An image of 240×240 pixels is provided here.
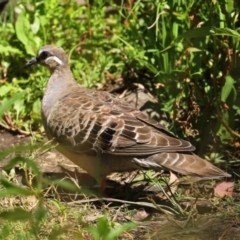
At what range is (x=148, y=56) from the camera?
6887mm

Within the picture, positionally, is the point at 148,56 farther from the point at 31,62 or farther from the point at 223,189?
the point at 223,189

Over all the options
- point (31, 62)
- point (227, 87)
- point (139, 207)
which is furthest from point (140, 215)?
point (31, 62)

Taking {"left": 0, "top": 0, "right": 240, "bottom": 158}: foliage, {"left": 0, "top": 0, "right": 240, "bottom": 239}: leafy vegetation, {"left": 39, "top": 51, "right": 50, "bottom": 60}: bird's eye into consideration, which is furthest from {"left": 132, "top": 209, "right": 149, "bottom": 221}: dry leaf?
{"left": 39, "top": 51, "right": 50, "bottom": 60}: bird's eye

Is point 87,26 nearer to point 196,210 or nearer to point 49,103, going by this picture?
point 49,103

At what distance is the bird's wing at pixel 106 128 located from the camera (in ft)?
17.8

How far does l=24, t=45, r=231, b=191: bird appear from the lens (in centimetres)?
539

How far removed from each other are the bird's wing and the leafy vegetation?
20.0 inches

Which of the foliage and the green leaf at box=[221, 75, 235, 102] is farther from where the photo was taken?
the foliage

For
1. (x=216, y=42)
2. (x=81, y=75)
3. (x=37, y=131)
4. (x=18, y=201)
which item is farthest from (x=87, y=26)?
(x=18, y=201)

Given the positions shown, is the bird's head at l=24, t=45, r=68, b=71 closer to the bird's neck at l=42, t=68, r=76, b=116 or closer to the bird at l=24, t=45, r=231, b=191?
the bird's neck at l=42, t=68, r=76, b=116

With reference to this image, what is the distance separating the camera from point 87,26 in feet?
24.5

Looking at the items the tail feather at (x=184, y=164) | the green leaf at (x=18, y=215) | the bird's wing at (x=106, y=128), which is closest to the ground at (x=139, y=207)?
the tail feather at (x=184, y=164)

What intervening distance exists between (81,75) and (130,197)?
1855mm

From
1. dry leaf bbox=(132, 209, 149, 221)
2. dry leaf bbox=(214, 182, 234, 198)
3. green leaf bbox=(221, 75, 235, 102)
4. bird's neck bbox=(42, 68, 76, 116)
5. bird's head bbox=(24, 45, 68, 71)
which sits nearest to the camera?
dry leaf bbox=(132, 209, 149, 221)
